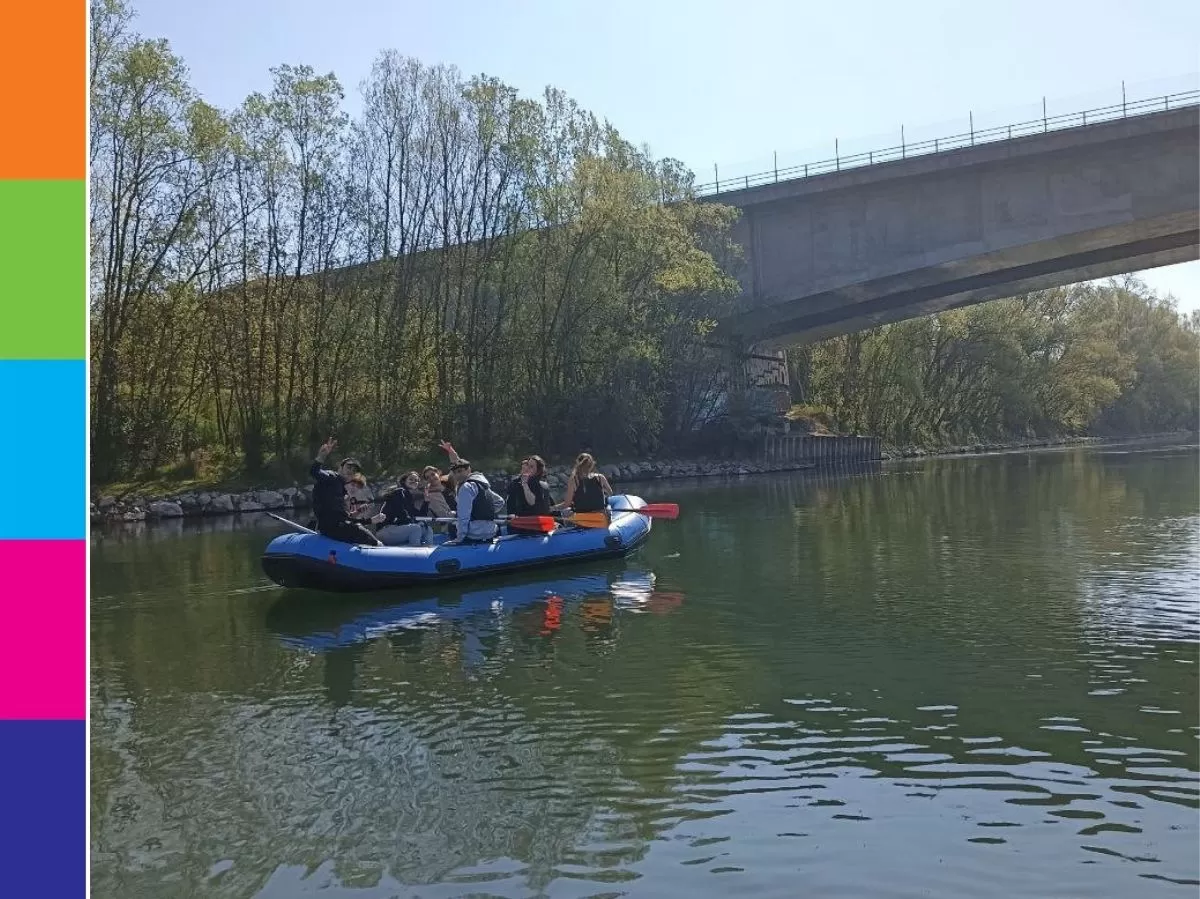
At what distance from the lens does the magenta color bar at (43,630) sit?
3.19 metres

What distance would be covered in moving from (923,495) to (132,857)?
78.5 feet

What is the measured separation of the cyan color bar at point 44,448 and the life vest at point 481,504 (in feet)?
34.4

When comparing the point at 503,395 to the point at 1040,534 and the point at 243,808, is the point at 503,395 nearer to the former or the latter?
the point at 1040,534

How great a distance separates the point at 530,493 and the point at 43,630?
36.7 ft

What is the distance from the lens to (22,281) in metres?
3.14

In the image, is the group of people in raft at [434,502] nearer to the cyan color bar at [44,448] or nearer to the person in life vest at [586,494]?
the person in life vest at [586,494]

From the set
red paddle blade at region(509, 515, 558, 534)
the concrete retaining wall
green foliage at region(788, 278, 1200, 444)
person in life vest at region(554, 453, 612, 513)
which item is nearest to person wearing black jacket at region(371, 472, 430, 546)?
red paddle blade at region(509, 515, 558, 534)

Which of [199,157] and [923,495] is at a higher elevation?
[199,157]

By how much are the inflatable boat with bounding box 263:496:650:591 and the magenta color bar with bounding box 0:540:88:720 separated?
30.4ft

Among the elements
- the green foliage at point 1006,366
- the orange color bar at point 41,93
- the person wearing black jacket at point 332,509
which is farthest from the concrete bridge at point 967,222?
the orange color bar at point 41,93

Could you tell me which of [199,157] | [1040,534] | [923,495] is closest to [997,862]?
[1040,534]

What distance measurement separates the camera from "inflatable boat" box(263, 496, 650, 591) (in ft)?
40.8

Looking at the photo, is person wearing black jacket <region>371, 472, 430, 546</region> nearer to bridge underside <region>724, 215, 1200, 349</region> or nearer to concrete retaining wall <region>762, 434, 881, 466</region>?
bridge underside <region>724, 215, 1200, 349</region>

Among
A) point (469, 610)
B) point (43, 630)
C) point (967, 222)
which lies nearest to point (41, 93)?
point (43, 630)
